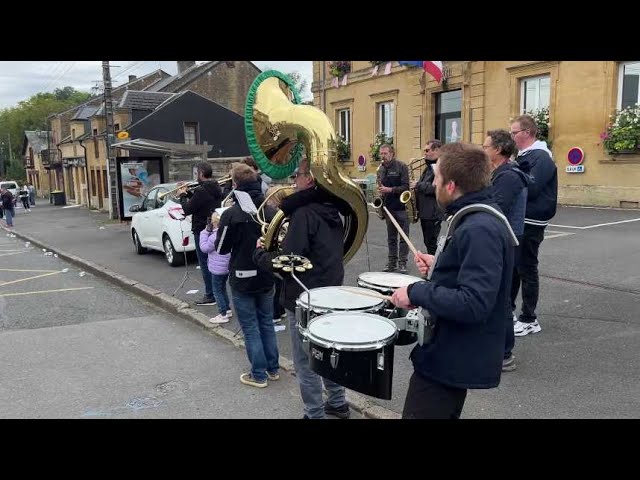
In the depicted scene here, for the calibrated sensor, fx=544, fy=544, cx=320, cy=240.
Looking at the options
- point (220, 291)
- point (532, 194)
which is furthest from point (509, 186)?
point (220, 291)

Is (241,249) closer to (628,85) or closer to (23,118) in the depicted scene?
(628,85)

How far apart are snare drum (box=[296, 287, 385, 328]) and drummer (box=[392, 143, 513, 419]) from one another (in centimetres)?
46

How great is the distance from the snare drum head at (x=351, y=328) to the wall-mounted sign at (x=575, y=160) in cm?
1319

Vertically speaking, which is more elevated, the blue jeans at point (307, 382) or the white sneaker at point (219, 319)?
the blue jeans at point (307, 382)

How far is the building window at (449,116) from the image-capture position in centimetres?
1786

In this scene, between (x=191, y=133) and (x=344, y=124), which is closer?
(x=344, y=124)

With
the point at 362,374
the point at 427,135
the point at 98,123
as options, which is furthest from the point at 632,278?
the point at 98,123

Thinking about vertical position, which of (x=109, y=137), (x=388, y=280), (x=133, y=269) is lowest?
(x=133, y=269)

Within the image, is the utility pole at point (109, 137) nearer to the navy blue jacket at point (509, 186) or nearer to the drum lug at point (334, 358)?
the navy blue jacket at point (509, 186)

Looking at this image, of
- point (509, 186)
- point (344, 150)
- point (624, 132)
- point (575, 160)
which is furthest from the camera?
point (344, 150)

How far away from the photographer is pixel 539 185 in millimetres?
4773

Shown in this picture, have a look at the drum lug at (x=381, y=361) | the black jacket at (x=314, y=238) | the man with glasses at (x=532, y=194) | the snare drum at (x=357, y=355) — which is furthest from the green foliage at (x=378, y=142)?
the drum lug at (x=381, y=361)

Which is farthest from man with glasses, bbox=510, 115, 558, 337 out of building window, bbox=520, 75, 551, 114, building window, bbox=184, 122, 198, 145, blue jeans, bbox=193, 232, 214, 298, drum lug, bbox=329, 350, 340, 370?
building window, bbox=184, 122, 198, 145

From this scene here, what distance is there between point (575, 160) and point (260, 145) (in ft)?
42.0
